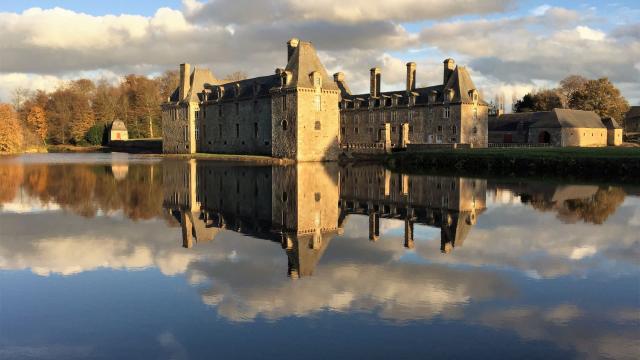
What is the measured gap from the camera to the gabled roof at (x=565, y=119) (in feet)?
210

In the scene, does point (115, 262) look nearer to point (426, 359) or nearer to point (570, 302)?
point (426, 359)

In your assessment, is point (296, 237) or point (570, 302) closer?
point (570, 302)

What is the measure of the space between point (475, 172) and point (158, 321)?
33.1 m

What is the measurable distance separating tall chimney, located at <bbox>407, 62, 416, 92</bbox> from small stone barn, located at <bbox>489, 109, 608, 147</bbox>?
16986 mm

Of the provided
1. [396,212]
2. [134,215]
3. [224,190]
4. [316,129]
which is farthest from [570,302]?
[316,129]

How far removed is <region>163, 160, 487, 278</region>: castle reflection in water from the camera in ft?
44.3

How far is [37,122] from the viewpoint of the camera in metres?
94.6

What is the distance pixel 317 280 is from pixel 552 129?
6207 cm

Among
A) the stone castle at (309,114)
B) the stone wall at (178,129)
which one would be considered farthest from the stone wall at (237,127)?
the stone wall at (178,129)

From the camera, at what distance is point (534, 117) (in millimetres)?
68750

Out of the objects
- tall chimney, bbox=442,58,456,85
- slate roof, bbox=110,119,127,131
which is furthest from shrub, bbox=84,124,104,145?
tall chimney, bbox=442,58,456,85

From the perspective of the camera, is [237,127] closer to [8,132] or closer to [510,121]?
[8,132]

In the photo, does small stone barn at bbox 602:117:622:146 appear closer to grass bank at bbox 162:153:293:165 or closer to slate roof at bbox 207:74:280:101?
slate roof at bbox 207:74:280:101

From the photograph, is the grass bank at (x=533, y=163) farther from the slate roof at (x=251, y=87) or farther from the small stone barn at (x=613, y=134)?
the small stone barn at (x=613, y=134)
